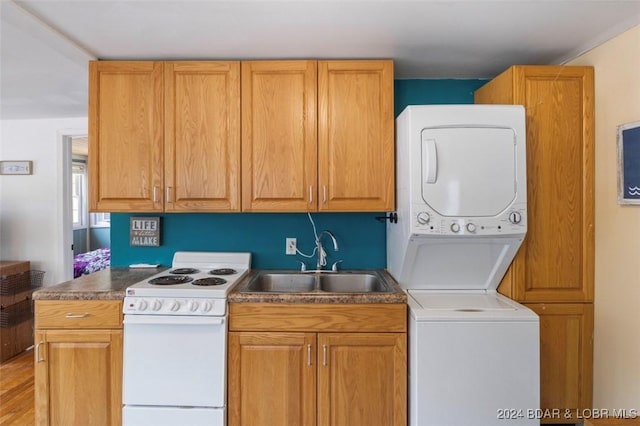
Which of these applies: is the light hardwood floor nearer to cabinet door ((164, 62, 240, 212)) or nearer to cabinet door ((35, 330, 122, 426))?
cabinet door ((35, 330, 122, 426))

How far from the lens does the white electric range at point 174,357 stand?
5.48 ft

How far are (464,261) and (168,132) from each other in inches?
74.1

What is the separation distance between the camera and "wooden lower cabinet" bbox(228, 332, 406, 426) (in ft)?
5.49

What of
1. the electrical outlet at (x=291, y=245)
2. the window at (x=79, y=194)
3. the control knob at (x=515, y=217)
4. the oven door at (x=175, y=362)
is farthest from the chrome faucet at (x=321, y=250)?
the window at (x=79, y=194)

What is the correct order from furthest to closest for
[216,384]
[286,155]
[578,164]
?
[286,155], [578,164], [216,384]

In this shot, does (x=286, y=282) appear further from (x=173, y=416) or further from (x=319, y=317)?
(x=173, y=416)

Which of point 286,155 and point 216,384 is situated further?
point 286,155

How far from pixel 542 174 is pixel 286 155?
4.75ft

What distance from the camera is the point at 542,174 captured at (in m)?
1.86

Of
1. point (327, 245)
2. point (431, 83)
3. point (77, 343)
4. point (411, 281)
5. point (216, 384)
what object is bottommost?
point (216, 384)

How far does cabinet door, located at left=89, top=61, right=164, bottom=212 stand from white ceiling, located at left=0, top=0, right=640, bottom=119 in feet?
0.39

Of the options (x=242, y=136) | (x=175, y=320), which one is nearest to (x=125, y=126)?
(x=242, y=136)

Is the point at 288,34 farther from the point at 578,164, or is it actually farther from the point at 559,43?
the point at 578,164

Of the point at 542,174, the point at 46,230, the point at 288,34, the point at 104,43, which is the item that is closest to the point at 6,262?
the point at 46,230
